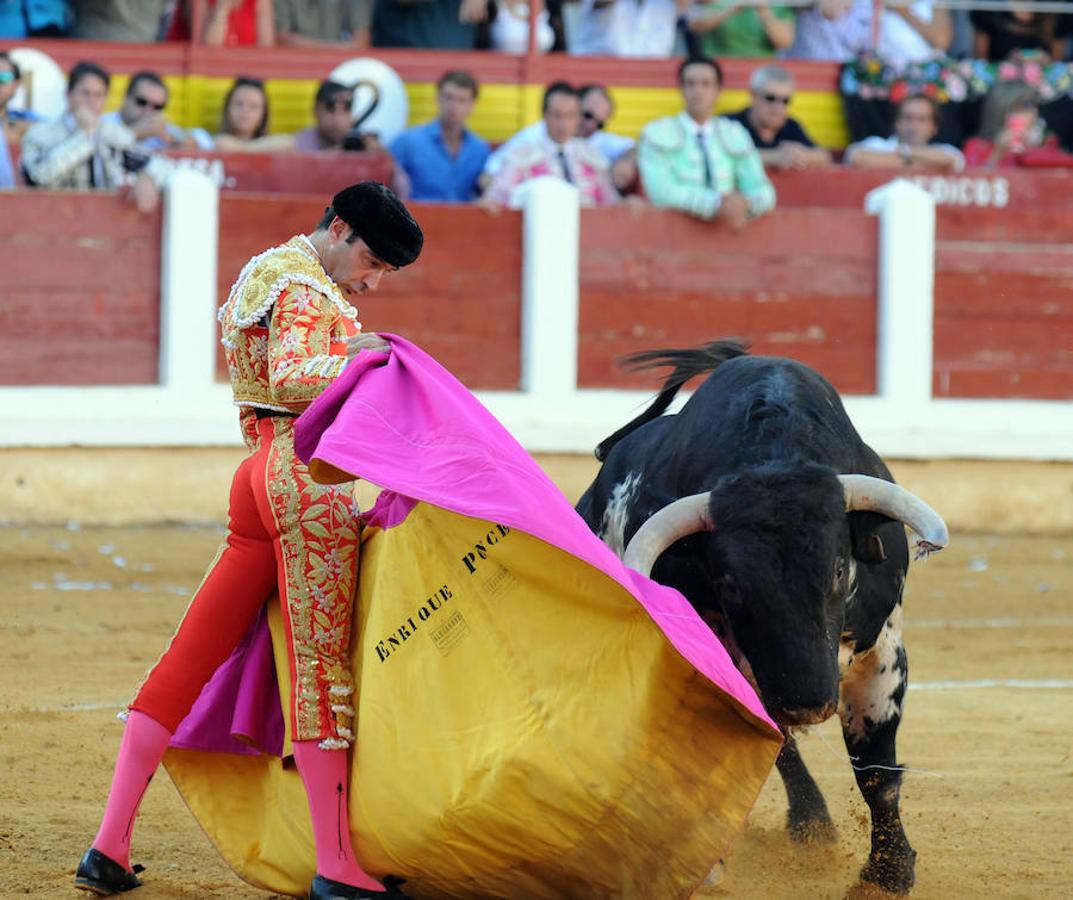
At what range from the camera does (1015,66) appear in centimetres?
896

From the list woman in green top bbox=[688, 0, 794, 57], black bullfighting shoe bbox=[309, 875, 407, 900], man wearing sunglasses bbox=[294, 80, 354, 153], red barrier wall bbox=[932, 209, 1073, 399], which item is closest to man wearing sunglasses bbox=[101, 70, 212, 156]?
man wearing sunglasses bbox=[294, 80, 354, 153]

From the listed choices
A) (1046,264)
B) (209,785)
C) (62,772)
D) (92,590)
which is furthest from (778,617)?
(1046,264)

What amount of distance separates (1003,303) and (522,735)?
20.8 feet

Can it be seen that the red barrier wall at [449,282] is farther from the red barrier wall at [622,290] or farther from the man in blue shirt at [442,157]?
the man in blue shirt at [442,157]

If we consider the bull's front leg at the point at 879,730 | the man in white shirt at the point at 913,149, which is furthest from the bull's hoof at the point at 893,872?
the man in white shirt at the point at 913,149

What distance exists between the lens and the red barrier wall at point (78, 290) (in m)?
7.66

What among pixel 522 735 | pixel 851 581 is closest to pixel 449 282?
pixel 851 581

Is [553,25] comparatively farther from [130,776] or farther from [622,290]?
[130,776]

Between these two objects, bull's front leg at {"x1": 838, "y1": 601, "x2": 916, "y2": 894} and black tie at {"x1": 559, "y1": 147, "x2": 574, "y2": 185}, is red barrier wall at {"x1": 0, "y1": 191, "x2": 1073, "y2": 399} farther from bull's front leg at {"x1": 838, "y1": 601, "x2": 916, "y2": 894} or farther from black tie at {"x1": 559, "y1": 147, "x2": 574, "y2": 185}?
bull's front leg at {"x1": 838, "y1": 601, "x2": 916, "y2": 894}

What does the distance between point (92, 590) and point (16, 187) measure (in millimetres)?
2184

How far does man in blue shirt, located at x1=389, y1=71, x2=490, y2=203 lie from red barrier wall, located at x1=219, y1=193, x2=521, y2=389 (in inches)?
5.4

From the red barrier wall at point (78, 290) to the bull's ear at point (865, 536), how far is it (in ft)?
17.4

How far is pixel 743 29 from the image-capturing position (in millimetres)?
9047

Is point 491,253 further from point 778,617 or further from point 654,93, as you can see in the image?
point 778,617
